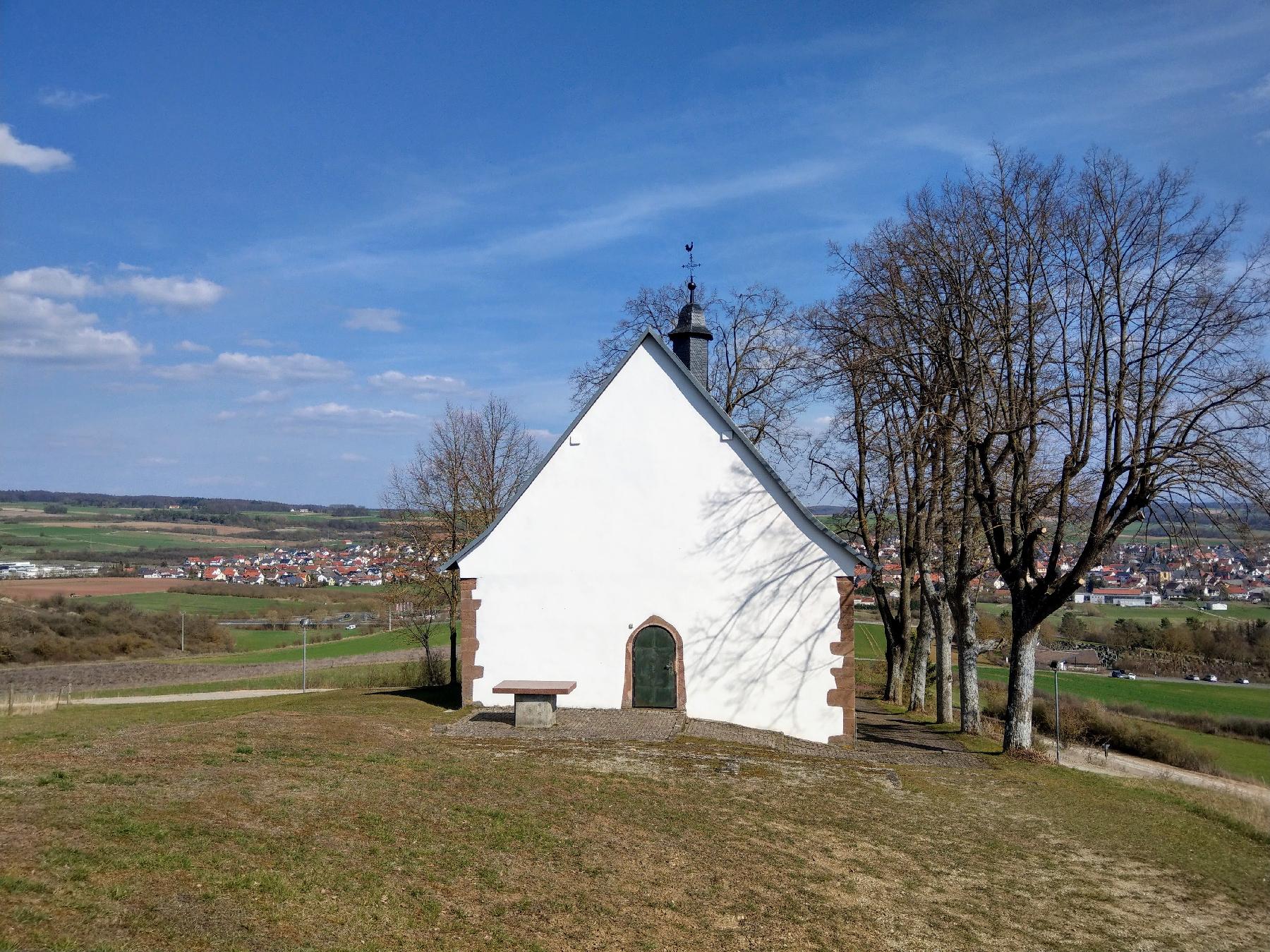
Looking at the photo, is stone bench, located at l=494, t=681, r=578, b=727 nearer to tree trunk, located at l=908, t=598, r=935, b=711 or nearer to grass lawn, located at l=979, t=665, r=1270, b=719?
tree trunk, located at l=908, t=598, r=935, b=711

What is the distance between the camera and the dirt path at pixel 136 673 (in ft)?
148

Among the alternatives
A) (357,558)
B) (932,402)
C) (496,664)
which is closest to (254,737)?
(496,664)

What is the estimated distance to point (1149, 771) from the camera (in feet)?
87.1

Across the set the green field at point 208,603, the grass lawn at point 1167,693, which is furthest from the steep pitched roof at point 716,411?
the green field at point 208,603

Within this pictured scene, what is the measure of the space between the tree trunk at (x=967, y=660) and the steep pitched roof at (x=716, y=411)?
4.06 meters

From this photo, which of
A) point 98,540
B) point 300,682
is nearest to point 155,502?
point 98,540

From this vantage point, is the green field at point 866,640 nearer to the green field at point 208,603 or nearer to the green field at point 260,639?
the green field at point 260,639

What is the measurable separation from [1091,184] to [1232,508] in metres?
5.99

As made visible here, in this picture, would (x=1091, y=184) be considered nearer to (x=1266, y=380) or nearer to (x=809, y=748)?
(x=1266, y=380)

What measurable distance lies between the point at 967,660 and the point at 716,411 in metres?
8.16

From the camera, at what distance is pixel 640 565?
60.4ft

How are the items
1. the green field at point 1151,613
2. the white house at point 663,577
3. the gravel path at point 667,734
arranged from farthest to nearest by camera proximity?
the green field at point 1151,613 → the white house at point 663,577 → the gravel path at point 667,734

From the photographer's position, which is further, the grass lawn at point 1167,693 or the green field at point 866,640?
the green field at point 866,640

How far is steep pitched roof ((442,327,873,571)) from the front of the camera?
59.5ft
